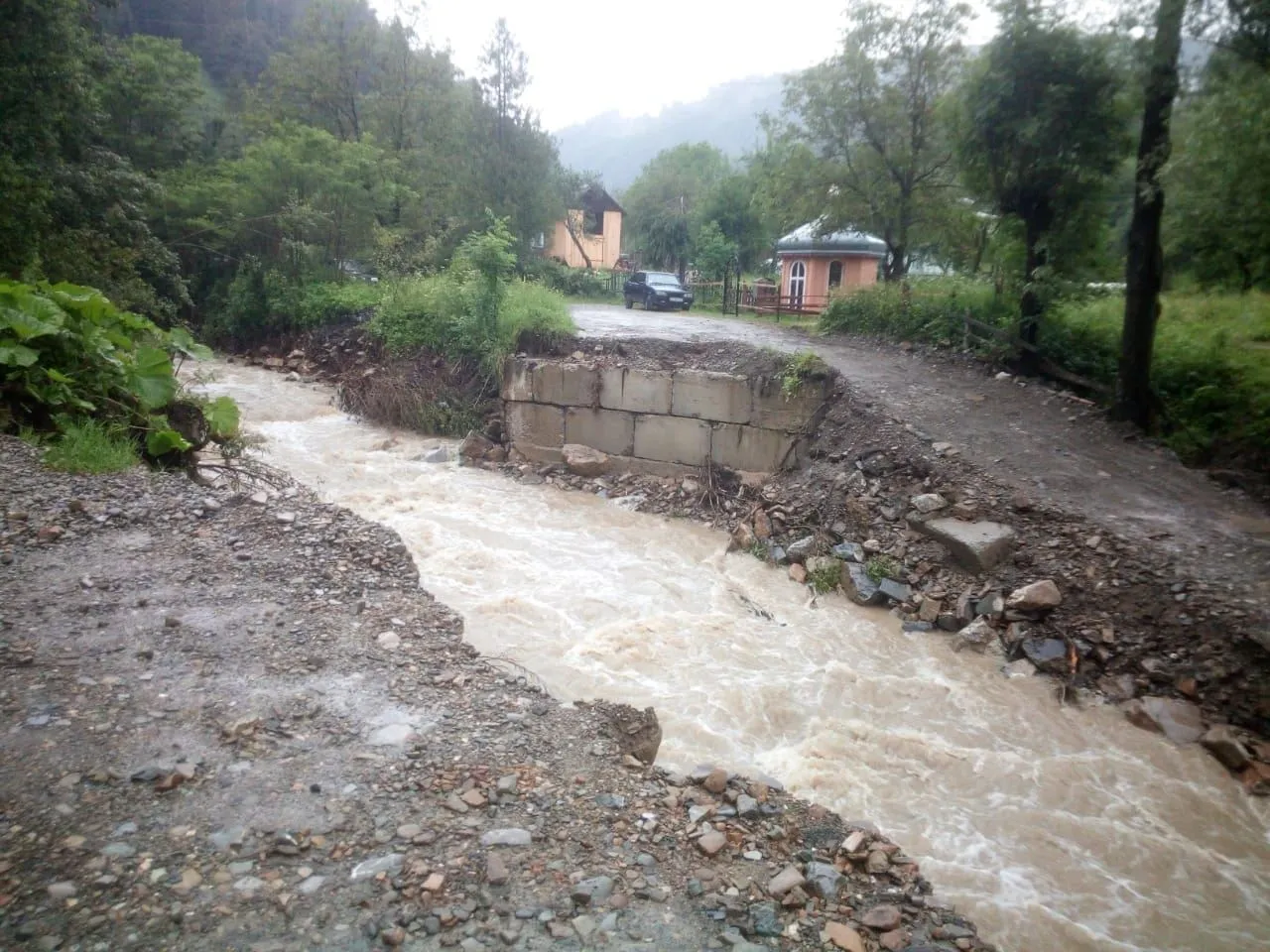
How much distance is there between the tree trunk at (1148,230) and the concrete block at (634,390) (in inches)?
245

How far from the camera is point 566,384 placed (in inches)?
545

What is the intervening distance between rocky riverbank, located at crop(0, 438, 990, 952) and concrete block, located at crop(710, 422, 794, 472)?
7545 mm

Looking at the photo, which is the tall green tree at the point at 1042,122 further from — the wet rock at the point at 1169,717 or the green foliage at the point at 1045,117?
the wet rock at the point at 1169,717

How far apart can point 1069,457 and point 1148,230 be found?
2.90m

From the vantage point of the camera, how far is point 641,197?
187 ft

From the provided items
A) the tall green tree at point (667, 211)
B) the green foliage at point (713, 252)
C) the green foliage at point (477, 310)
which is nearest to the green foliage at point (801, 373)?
the green foliage at point (477, 310)

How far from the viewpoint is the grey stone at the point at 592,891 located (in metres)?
3.13

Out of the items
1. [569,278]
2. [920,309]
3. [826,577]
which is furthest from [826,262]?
[826,577]

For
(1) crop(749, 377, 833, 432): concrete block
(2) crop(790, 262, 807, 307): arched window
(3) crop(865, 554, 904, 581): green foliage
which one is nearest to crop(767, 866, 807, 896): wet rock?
(3) crop(865, 554, 904, 581): green foliage

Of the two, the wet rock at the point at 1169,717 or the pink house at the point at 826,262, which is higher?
the pink house at the point at 826,262

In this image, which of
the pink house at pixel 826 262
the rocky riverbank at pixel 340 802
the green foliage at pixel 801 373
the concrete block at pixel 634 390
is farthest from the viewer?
the pink house at pixel 826 262

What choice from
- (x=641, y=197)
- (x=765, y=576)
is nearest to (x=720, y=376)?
(x=765, y=576)

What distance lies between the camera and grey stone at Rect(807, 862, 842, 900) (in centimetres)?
351

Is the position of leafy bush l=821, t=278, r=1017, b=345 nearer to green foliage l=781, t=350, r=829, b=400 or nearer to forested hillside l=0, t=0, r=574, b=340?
green foliage l=781, t=350, r=829, b=400
